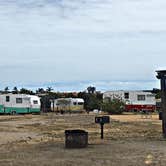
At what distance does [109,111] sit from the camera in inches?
2837

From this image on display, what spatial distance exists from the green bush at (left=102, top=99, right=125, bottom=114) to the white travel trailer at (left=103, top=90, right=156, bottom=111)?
3209 mm

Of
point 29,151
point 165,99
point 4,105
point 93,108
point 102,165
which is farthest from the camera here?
point 93,108

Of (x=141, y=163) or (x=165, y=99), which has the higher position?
(x=165, y=99)

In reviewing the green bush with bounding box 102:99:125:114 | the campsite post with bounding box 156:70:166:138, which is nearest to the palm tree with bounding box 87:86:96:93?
the green bush with bounding box 102:99:125:114

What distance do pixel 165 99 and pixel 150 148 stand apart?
5524 millimetres

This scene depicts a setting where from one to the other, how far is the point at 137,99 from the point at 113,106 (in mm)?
5965

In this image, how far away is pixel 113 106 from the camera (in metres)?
71.1

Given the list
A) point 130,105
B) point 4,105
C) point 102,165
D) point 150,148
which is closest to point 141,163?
point 102,165

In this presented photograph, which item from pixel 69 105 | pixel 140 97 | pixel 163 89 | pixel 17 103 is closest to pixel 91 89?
pixel 69 105

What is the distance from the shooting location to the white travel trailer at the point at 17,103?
224 ft

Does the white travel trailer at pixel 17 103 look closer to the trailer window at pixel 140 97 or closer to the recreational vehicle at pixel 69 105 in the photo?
the recreational vehicle at pixel 69 105

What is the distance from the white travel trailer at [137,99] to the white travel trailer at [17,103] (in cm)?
1276

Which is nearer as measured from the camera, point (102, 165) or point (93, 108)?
point (102, 165)

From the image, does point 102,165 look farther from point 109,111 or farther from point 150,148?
point 109,111
